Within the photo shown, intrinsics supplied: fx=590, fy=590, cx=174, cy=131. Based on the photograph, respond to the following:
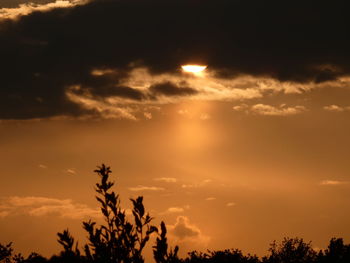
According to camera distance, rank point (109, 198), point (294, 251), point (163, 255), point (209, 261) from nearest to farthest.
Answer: point (163, 255) < point (109, 198) < point (209, 261) < point (294, 251)

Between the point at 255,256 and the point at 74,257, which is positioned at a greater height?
the point at 255,256

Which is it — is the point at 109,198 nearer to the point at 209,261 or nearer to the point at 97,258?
the point at 97,258

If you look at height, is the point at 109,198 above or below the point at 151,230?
above

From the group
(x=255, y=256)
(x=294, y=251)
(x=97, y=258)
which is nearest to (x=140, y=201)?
(x=97, y=258)

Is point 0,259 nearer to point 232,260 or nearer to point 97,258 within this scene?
point 232,260

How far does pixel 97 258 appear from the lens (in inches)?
566

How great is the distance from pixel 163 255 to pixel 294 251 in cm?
4886

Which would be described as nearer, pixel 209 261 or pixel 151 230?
pixel 151 230

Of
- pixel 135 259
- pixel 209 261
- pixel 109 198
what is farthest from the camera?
pixel 209 261

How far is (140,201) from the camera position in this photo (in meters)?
14.6

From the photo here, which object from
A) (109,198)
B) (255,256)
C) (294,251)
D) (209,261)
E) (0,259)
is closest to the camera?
(109,198)

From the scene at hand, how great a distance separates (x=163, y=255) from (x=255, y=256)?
105 feet

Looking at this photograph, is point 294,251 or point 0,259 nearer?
point 0,259

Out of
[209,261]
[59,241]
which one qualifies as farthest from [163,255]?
[209,261]
